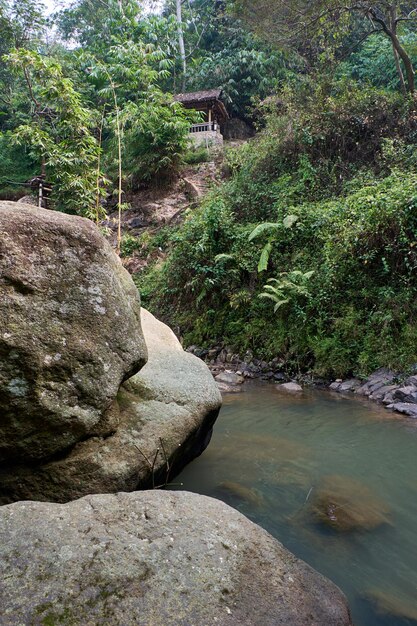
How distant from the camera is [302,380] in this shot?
830 centimetres

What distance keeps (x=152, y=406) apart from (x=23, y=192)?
22.2m

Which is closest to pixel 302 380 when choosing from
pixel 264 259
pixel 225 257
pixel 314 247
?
pixel 264 259

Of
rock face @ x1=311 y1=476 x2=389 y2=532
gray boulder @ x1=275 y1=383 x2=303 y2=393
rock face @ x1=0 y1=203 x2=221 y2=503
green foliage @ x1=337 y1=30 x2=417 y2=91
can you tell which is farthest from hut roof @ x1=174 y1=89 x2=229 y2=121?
rock face @ x1=311 y1=476 x2=389 y2=532

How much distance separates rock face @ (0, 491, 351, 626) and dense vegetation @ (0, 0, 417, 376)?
19.3 feet

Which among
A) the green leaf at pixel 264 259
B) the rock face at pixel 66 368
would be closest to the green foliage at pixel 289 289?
the green leaf at pixel 264 259

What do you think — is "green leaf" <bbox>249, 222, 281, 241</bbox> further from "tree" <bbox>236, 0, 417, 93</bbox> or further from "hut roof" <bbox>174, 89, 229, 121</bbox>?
"hut roof" <bbox>174, 89, 229, 121</bbox>

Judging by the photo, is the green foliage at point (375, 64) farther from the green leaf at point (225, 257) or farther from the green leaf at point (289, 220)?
the green leaf at point (225, 257)

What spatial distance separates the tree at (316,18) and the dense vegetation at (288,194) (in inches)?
1.7

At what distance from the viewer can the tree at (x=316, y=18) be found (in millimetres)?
12492

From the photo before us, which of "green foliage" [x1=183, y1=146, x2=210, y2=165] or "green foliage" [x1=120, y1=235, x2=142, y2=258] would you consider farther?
"green foliage" [x1=183, y1=146, x2=210, y2=165]

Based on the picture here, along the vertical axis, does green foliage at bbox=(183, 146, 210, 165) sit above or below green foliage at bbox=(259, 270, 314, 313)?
above

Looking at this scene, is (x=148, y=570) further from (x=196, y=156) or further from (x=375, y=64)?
(x=375, y=64)

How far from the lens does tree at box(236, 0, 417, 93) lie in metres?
12.5

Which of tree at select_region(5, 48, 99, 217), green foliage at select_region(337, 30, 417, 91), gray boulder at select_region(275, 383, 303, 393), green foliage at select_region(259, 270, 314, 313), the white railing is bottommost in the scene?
gray boulder at select_region(275, 383, 303, 393)
